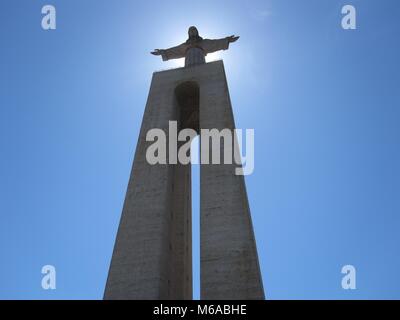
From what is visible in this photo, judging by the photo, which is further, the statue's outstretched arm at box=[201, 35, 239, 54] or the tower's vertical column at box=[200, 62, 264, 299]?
the statue's outstretched arm at box=[201, 35, 239, 54]

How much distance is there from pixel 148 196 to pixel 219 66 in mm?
6310

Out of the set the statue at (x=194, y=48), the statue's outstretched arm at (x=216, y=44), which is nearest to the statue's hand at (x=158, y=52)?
the statue at (x=194, y=48)

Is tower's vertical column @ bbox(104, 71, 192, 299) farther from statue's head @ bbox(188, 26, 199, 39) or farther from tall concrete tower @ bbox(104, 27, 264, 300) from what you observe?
statue's head @ bbox(188, 26, 199, 39)

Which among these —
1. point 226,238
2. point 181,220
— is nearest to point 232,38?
point 181,220

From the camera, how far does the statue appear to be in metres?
18.3

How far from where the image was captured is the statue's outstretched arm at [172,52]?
64.4ft

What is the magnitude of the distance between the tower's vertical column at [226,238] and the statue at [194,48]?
5.45 meters

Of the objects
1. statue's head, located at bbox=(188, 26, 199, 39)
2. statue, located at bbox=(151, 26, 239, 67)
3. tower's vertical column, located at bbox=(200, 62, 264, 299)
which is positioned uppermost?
statue's head, located at bbox=(188, 26, 199, 39)

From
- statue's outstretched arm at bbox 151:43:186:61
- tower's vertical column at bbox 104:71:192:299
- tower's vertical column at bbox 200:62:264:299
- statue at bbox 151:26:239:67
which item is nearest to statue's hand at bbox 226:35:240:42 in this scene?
statue at bbox 151:26:239:67

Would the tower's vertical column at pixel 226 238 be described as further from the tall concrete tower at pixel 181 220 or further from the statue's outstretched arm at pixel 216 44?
the statue's outstretched arm at pixel 216 44

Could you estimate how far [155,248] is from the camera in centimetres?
1164

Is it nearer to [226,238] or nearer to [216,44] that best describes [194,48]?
[216,44]
